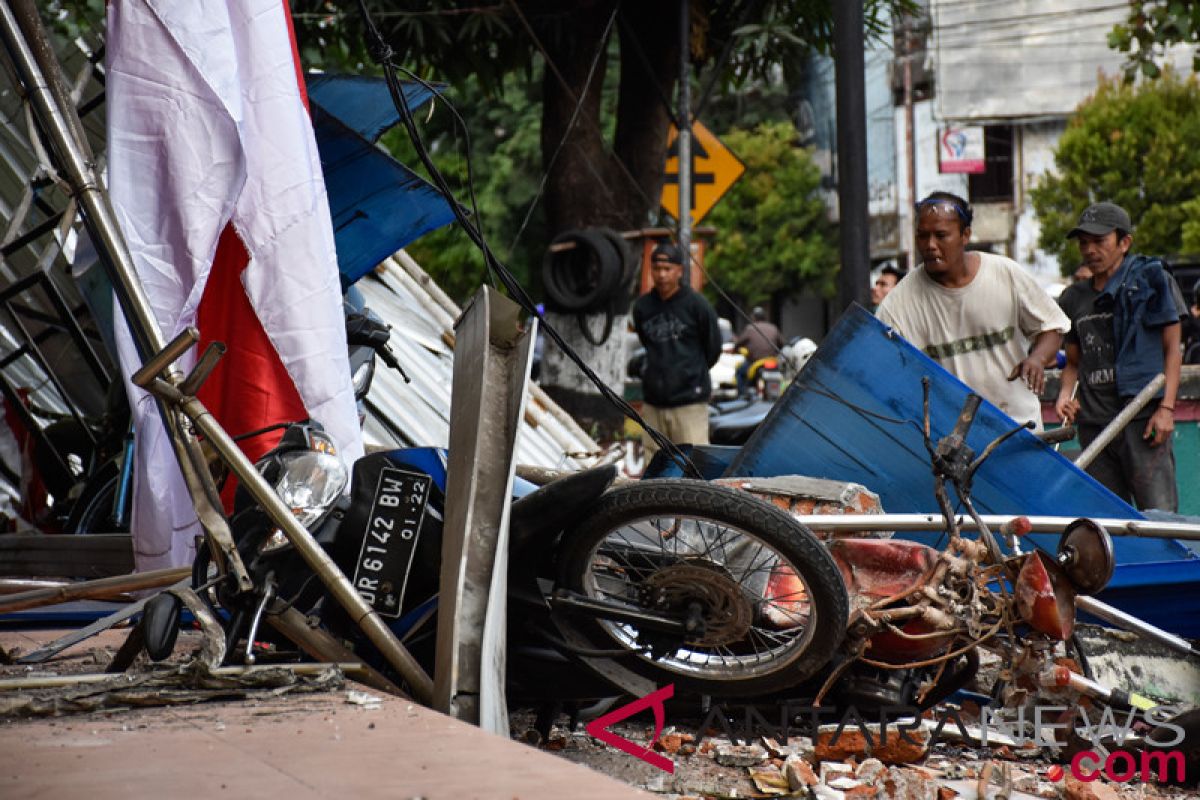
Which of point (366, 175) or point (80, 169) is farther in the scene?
point (366, 175)

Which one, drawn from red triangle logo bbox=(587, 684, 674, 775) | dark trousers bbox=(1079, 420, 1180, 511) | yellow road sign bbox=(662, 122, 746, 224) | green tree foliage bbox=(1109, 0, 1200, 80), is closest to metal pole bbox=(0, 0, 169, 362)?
red triangle logo bbox=(587, 684, 674, 775)

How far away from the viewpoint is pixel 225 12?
18.3 feet

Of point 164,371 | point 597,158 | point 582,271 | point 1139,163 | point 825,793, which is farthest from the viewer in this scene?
point 1139,163

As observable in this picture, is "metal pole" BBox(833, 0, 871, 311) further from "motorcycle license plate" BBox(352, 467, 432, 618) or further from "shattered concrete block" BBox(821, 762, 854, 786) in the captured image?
"motorcycle license plate" BBox(352, 467, 432, 618)

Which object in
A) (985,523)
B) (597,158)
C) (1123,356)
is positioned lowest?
(985,523)

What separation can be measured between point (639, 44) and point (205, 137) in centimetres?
750

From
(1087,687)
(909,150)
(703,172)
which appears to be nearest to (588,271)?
(703,172)

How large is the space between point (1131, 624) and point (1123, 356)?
2.82 meters

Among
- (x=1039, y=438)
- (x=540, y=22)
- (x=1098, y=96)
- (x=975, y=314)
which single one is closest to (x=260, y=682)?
(x=1039, y=438)

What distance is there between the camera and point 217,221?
5.52 meters

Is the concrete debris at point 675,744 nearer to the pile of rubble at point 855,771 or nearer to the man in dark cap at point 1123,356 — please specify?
the pile of rubble at point 855,771

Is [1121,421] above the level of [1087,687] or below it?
above

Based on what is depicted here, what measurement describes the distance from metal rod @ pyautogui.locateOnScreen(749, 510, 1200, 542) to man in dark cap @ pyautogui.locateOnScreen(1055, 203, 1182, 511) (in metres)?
2.34

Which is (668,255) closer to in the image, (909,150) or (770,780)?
(770,780)
